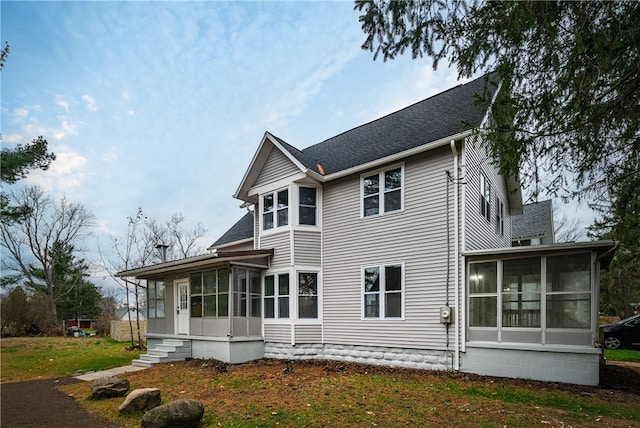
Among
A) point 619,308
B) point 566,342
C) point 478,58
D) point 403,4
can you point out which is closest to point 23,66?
point 403,4

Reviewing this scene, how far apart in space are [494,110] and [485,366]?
21.1 ft

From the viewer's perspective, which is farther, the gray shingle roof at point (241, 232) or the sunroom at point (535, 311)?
the gray shingle roof at point (241, 232)

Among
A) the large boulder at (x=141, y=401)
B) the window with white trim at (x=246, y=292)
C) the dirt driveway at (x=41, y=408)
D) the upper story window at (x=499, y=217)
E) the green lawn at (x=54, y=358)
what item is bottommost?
the green lawn at (x=54, y=358)

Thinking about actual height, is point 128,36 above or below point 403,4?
above

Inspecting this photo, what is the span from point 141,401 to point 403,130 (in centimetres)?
1008

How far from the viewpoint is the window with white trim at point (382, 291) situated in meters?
10.8

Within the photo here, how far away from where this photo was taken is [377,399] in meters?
7.27

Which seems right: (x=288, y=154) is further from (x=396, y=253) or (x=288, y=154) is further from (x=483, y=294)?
(x=483, y=294)

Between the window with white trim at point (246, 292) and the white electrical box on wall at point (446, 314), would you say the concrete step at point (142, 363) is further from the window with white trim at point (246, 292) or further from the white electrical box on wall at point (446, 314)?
the white electrical box on wall at point (446, 314)

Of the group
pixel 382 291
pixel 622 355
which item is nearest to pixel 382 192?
pixel 382 291

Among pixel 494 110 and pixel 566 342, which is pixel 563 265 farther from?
pixel 494 110

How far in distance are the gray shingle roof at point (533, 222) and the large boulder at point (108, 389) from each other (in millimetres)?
18051

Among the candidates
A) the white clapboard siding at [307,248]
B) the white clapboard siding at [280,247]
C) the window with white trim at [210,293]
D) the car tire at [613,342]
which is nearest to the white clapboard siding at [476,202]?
the white clapboard siding at [307,248]

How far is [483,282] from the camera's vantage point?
9.76 metres
